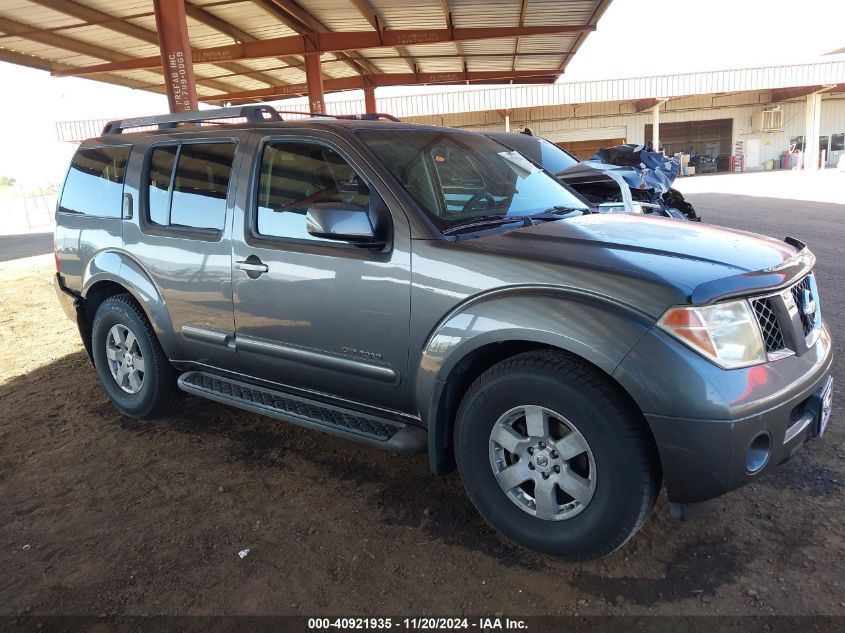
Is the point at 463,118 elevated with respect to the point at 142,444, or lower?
elevated

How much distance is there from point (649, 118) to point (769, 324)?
38.7 metres

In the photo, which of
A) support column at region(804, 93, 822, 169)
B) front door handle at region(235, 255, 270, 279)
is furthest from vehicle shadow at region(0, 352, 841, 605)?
support column at region(804, 93, 822, 169)

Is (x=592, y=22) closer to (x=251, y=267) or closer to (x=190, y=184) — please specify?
(x=190, y=184)

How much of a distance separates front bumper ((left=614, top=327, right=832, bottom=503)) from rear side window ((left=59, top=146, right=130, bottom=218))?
359 centimetres

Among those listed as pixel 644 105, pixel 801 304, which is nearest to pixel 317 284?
pixel 801 304

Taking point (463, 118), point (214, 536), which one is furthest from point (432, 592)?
point (463, 118)

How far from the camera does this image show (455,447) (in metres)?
2.79

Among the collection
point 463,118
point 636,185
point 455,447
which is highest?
point 463,118

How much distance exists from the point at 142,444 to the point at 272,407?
1203 millimetres

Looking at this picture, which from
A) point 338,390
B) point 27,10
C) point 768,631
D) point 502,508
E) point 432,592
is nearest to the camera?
point 768,631

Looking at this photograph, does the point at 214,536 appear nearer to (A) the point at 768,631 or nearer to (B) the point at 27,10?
(A) the point at 768,631

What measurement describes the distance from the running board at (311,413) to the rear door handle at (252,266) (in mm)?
720

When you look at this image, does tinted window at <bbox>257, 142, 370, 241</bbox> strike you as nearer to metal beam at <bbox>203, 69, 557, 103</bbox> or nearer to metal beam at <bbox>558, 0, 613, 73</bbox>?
metal beam at <bbox>558, 0, 613, 73</bbox>

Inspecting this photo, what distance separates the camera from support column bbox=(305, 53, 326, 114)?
14820mm
